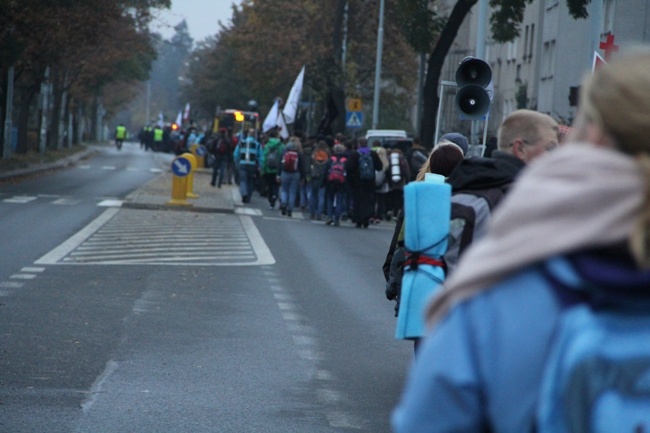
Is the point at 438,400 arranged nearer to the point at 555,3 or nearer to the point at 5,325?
the point at 5,325

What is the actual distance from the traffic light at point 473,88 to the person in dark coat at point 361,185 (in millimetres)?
11399

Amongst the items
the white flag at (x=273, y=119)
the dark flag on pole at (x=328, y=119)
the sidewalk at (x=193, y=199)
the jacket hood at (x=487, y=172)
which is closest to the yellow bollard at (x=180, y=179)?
the sidewalk at (x=193, y=199)

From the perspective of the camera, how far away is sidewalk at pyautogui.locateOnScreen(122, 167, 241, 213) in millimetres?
30484

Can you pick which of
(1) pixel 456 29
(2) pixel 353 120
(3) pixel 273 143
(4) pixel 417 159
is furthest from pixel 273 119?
(4) pixel 417 159

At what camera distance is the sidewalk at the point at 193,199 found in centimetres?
3048

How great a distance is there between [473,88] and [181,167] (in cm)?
1430

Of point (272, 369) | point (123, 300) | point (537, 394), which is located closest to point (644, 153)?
point (537, 394)

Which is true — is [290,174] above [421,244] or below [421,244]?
below

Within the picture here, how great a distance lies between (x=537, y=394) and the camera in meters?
2.27

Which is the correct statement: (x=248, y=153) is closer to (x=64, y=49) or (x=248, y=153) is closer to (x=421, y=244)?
(x=64, y=49)

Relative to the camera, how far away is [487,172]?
5762 mm

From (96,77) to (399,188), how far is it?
5377 cm

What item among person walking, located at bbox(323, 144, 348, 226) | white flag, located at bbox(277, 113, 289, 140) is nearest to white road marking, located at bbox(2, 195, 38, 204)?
person walking, located at bbox(323, 144, 348, 226)

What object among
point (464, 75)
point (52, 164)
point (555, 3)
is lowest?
point (52, 164)
